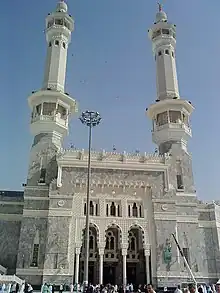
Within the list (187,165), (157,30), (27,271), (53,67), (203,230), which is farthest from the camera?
(157,30)

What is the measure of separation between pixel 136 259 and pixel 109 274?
2616 mm

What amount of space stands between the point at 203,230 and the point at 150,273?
6.02m

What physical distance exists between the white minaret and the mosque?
0.10m

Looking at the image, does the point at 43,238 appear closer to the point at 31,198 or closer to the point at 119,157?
the point at 31,198

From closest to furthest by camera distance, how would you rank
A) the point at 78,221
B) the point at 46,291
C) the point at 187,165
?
1. the point at 46,291
2. the point at 78,221
3. the point at 187,165

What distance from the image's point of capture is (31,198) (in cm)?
2666

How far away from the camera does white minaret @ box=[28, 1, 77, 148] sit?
2978cm

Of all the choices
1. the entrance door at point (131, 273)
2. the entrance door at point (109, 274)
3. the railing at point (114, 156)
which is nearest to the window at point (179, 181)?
the railing at point (114, 156)

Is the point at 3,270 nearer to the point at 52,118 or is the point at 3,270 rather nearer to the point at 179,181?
the point at 52,118

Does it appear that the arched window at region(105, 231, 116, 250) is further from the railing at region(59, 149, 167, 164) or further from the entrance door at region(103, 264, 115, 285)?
the railing at region(59, 149, 167, 164)

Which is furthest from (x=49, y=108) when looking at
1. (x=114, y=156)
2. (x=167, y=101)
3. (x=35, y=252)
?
Answer: (x=35, y=252)

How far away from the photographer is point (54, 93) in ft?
100

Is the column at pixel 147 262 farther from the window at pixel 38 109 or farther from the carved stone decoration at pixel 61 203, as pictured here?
the window at pixel 38 109

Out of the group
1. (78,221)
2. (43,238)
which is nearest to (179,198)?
(78,221)
